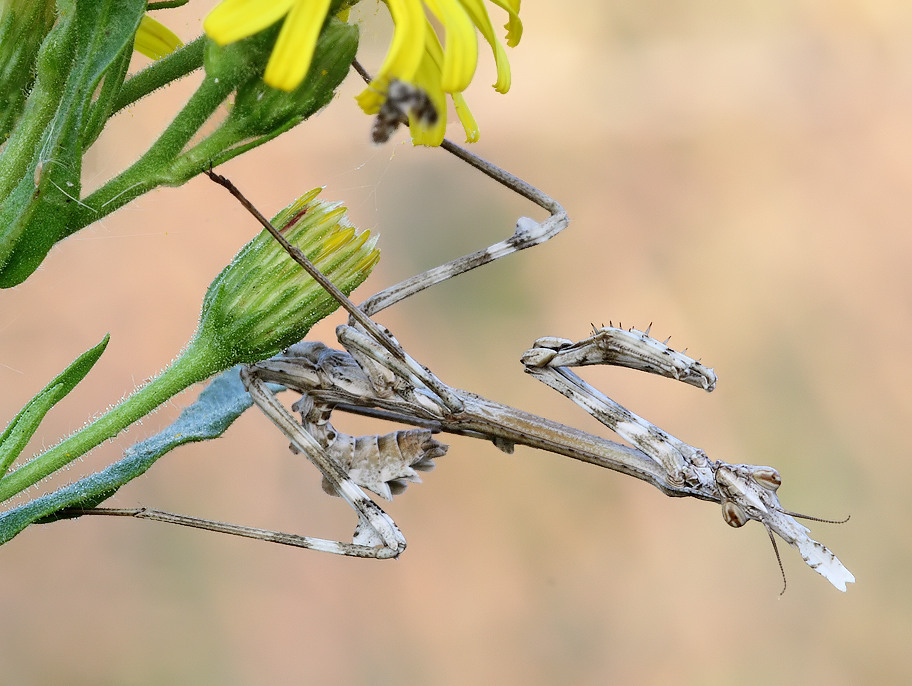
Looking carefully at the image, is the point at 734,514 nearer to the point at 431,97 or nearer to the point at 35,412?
the point at 431,97

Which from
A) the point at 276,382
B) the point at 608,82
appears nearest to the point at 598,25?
the point at 608,82

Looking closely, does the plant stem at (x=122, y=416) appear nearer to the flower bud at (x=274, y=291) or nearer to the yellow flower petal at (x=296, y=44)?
the flower bud at (x=274, y=291)

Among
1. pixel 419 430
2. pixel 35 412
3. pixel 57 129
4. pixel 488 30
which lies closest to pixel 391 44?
pixel 488 30

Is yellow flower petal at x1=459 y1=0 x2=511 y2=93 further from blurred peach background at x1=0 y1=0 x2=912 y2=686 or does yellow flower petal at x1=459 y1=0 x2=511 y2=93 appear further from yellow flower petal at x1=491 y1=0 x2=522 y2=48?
blurred peach background at x1=0 y1=0 x2=912 y2=686

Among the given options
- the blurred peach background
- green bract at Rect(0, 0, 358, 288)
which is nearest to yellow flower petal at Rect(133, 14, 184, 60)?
green bract at Rect(0, 0, 358, 288)

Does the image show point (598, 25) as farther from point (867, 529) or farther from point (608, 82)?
point (867, 529)

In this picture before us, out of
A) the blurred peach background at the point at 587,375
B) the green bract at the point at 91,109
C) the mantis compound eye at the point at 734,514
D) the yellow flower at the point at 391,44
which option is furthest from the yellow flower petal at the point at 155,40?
the blurred peach background at the point at 587,375
